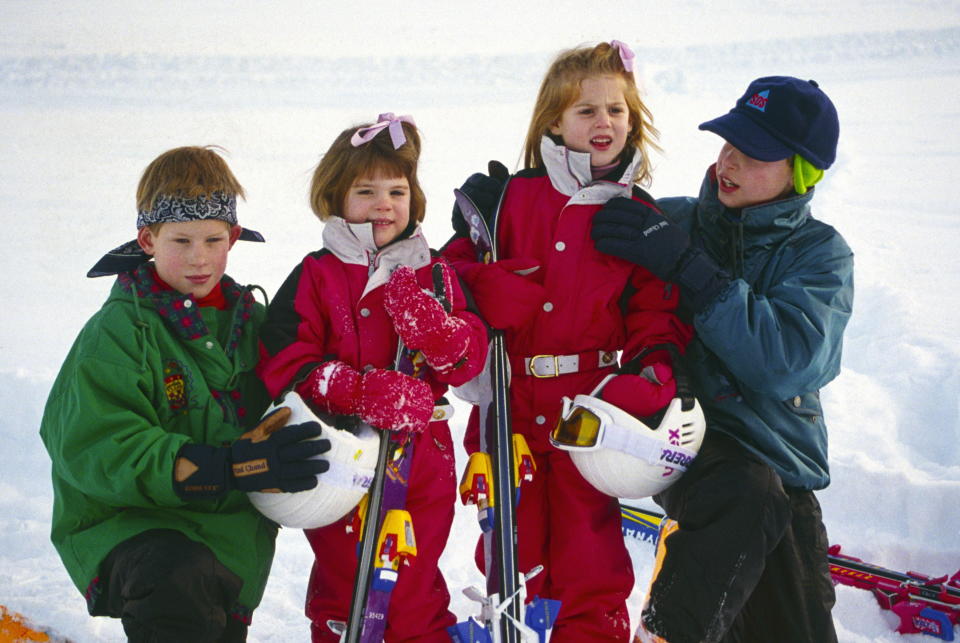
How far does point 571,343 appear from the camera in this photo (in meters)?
2.81

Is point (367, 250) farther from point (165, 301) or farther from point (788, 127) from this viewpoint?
point (788, 127)


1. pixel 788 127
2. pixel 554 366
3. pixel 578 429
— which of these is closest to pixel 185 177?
pixel 554 366

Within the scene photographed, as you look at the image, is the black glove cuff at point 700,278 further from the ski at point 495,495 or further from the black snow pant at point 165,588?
the black snow pant at point 165,588

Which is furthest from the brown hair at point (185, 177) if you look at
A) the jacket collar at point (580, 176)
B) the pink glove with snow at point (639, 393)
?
the pink glove with snow at point (639, 393)

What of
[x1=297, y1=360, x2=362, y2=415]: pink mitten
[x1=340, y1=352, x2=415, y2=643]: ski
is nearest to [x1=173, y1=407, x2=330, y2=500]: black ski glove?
[x1=297, y1=360, x2=362, y2=415]: pink mitten

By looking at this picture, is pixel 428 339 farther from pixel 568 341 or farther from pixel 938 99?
pixel 938 99

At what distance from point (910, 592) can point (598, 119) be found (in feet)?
7.40

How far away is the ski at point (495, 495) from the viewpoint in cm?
247

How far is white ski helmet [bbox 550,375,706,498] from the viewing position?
8.06ft

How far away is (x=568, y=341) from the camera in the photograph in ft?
9.22

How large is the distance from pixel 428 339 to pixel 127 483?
0.87 metres

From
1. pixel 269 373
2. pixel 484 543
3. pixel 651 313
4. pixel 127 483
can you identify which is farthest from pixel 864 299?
pixel 127 483

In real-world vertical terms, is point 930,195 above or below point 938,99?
below

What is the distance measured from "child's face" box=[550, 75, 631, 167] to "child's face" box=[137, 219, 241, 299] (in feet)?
3.77
